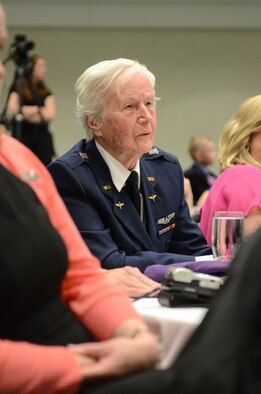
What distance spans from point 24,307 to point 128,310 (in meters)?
0.24

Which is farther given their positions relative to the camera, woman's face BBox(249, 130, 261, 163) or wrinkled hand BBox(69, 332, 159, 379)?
woman's face BBox(249, 130, 261, 163)

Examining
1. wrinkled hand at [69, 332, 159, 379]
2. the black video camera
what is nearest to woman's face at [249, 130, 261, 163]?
wrinkled hand at [69, 332, 159, 379]

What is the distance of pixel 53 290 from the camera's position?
1499 millimetres

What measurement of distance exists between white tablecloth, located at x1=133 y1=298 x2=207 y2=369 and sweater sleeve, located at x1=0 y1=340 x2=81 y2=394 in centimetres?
26

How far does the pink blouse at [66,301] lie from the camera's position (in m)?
Result: 1.32

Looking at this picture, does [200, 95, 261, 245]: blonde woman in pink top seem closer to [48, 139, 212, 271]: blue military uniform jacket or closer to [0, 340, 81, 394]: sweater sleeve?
[48, 139, 212, 271]: blue military uniform jacket

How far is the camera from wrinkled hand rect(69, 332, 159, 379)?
1345mm

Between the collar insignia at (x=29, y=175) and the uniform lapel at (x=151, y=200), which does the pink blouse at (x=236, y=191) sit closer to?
the uniform lapel at (x=151, y=200)

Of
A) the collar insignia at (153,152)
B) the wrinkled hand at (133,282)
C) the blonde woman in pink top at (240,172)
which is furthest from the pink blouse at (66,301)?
the blonde woman in pink top at (240,172)

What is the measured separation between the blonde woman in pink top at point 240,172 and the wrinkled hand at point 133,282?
3.07 feet

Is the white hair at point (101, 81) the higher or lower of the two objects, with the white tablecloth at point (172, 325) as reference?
higher

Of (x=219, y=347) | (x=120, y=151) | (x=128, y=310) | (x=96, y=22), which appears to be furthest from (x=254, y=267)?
(x=96, y=22)

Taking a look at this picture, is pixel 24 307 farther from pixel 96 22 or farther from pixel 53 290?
pixel 96 22

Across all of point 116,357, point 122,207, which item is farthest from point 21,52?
point 116,357
